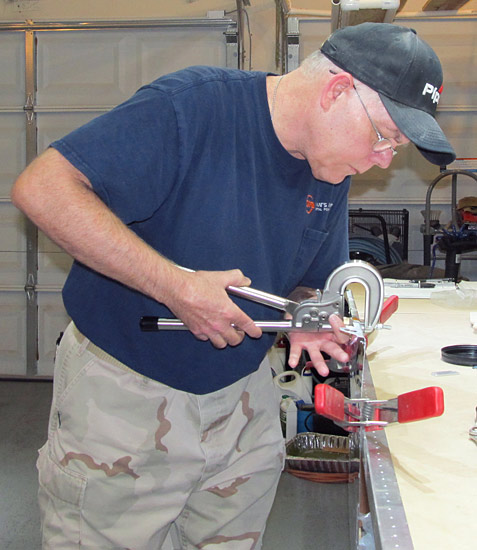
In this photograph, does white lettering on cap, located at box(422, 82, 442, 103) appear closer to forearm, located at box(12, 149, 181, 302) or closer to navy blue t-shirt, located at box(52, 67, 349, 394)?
navy blue t-shirt, located at box(52, 67, 349, 394)

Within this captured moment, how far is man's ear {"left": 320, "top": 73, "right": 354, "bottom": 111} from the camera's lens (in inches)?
45.0

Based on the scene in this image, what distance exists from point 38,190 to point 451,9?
4842mm

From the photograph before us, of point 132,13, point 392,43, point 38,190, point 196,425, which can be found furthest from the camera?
point 132,13

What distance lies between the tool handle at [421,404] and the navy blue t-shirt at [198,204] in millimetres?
375

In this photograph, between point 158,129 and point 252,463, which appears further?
point 252,463

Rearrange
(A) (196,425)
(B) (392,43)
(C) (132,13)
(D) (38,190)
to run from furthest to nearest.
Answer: (C) (132,13), (A) (196,425), (B) (392,43), (D) (38,190)

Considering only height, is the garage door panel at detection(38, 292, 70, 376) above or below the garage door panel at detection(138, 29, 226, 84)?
below

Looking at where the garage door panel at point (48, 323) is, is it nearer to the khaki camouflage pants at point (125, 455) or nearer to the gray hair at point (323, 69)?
the khaki camouflage pants at point (125, 455)

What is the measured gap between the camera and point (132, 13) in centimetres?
514

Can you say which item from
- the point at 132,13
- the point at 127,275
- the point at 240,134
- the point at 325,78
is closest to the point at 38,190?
the point at 127,275

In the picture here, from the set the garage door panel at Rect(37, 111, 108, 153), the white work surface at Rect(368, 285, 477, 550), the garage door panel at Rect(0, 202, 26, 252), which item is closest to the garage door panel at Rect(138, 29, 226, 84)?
the garage door panel at Rect(37, 111, 108, 153)

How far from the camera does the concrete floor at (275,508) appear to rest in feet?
8.64

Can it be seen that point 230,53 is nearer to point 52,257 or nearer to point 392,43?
point 52,257

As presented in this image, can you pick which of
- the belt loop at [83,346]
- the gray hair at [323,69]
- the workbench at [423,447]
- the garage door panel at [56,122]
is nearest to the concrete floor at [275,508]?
the workbench at [423,447]
